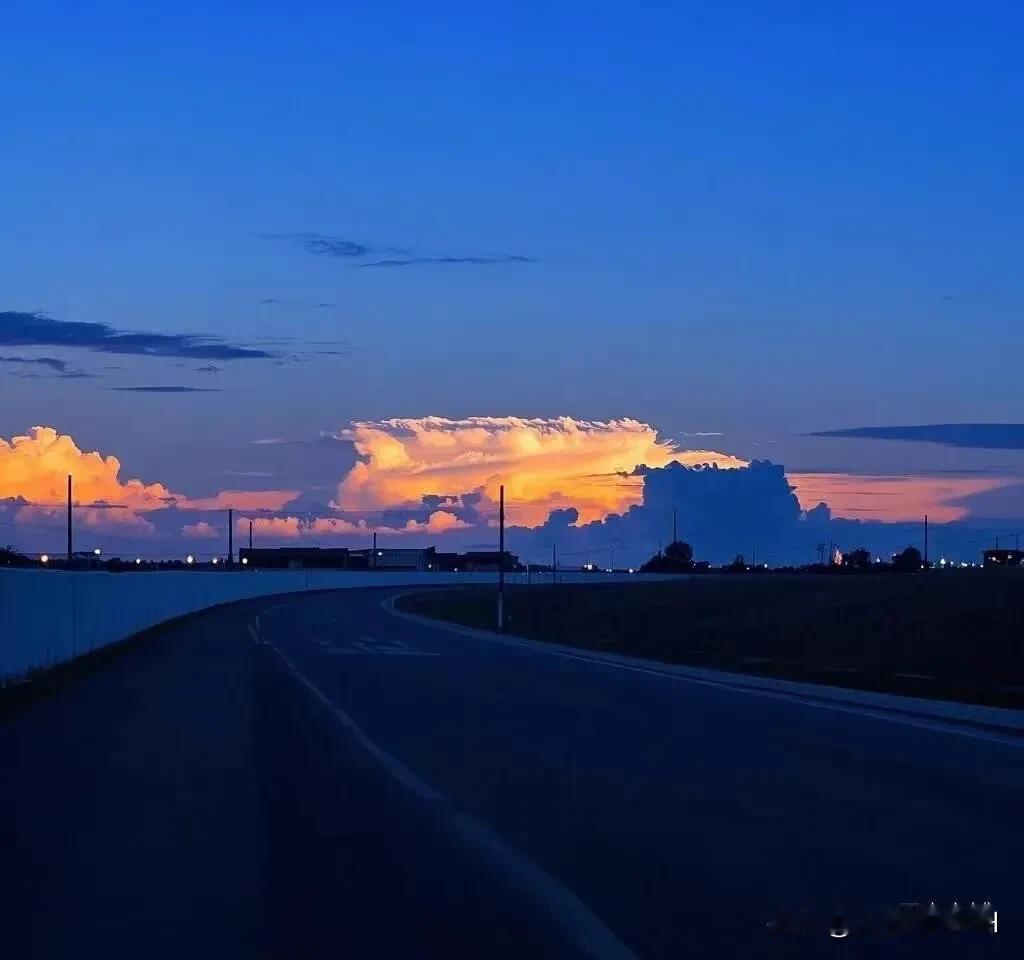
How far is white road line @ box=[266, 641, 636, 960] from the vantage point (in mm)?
9438

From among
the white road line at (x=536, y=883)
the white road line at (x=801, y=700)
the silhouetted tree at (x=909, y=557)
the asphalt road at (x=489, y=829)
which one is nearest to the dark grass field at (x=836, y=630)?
the white road line at (x=801, y=700)

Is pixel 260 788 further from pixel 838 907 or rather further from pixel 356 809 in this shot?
pixel 838 907

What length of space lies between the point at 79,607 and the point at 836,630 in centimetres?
2356

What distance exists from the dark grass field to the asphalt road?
9093mm

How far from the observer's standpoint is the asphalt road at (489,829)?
9.80 m

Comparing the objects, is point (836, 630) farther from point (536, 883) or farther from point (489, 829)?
point (536, 883)

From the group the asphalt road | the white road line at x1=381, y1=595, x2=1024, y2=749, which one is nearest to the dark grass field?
the white road line at x1=381, y1=595, x2=1024, y2=749

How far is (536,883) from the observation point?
36.9ft

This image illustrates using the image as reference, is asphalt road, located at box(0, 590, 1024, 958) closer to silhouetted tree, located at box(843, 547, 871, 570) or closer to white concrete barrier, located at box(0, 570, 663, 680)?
white concrete barrier, located at box(0, 570, 663, 680)

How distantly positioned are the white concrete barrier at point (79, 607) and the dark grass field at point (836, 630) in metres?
12.3

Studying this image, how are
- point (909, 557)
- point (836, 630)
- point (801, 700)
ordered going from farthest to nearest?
1. point (909, 557)
2. point (836, 630)
3. point (801, 700)

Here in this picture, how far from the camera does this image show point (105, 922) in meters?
10.1

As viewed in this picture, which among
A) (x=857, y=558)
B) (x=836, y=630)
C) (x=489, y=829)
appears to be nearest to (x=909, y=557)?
(x=857, y=558)

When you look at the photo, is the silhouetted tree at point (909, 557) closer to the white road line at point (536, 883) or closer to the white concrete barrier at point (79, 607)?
the white concrete barrier at point (79, 607)
